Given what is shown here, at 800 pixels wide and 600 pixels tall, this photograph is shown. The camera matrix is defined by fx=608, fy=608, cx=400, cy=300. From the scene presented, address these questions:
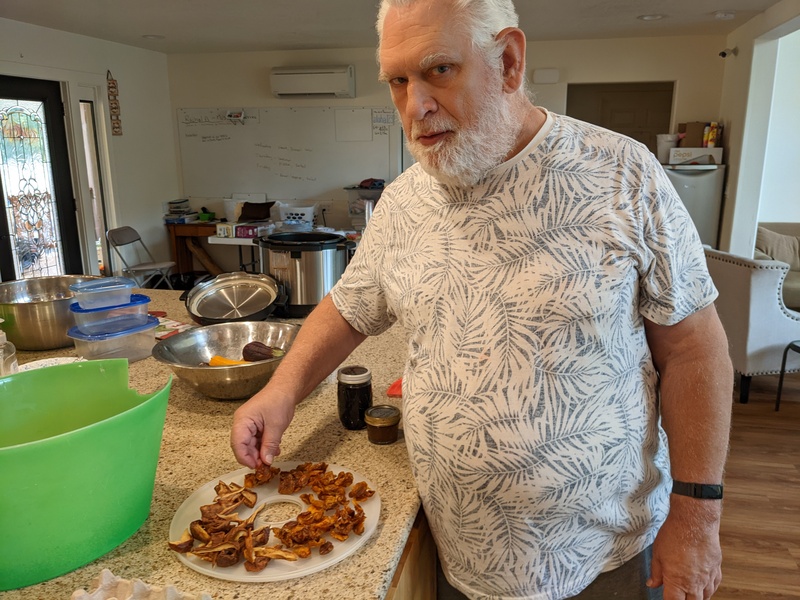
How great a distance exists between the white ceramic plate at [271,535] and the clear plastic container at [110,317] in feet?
2.27

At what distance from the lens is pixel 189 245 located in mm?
6242

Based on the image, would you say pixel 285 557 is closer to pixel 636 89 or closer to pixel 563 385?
pixel 563 385

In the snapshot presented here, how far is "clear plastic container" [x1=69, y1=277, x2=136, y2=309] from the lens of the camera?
152cm

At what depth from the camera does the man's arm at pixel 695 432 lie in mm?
938

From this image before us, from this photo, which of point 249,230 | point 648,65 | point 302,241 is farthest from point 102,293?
point 648,65

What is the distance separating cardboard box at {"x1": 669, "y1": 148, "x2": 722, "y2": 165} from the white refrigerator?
0.07 m

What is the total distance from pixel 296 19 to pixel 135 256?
279cm

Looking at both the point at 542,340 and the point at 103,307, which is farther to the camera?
the point at 103,307

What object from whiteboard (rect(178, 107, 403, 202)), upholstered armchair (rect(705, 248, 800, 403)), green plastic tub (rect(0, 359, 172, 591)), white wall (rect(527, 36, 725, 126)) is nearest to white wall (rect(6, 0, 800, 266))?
white wall (rect(527, 36, 725, 126))

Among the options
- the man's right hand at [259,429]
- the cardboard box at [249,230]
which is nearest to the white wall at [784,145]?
the cardboard box at [249,230]

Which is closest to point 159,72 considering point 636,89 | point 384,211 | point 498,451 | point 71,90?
point 71,90

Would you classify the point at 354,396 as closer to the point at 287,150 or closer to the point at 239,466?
the point at 239,466

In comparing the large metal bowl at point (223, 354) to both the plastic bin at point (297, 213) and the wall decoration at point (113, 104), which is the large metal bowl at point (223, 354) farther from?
the wall decoration at point (113, 104)

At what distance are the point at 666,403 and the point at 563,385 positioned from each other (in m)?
0.20
